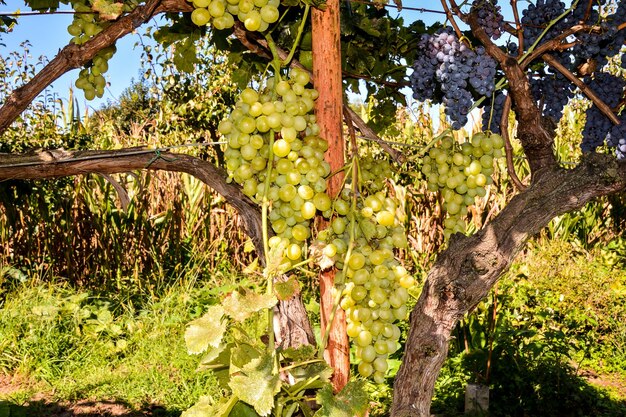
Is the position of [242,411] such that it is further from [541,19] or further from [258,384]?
[541,19]

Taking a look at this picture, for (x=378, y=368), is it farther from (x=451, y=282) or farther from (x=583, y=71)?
(x=583, y=71)

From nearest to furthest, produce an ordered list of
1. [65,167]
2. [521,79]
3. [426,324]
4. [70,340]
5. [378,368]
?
[378,368], [426,324], [521,79], [65,167], [70,340]

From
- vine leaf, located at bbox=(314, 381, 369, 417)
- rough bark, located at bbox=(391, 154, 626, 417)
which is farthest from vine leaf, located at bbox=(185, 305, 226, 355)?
rough bark, located at bbox=(391, 154, 626, 417)

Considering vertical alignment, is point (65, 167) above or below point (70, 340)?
above

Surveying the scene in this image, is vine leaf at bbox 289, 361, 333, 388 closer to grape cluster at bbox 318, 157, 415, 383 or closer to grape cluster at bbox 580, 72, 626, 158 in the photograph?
grape cluster at bbox 318, 157, 415, 383

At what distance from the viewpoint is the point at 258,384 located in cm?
129

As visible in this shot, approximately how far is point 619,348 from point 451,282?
12.3ft

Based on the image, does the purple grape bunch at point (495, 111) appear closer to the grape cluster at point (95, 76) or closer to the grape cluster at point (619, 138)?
the grape cluster at point (619, 138)

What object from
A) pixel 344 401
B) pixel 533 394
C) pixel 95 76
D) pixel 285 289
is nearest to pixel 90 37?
pixel 95 76

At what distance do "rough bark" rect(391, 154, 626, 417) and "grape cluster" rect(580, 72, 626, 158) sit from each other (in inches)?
9.9

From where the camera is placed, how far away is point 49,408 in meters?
4.04

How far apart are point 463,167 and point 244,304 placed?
84 cm

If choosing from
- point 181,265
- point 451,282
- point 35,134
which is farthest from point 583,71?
point 35,134

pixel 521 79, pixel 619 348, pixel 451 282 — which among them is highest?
pixel 521 79
